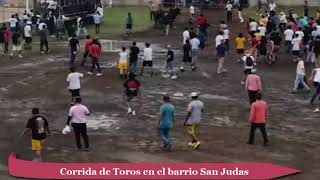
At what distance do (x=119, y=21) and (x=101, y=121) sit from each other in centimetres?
2950

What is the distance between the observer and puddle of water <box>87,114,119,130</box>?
20383 millimetres

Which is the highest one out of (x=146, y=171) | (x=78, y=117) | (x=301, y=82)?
(x=78, y=117)

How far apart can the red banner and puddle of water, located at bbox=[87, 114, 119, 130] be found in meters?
4.13

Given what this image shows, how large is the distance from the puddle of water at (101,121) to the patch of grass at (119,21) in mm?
19988

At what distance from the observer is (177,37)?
4100 cm

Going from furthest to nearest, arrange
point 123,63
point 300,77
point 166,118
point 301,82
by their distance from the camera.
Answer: point 123,63
point 301,82
point 300,77
point 166,118

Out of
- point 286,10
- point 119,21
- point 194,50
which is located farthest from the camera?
point 286,10

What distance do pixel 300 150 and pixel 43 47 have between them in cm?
2060

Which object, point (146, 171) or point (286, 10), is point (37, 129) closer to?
point (146, 171)

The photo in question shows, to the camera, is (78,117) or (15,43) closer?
(78,117)

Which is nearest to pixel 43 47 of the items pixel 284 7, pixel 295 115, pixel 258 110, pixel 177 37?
pixel 177 37

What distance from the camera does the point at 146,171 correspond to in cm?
1557

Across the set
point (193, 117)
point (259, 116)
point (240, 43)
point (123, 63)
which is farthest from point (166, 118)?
point (240, 43)

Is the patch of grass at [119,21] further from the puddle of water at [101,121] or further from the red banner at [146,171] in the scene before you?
the red banner at [146,171]
